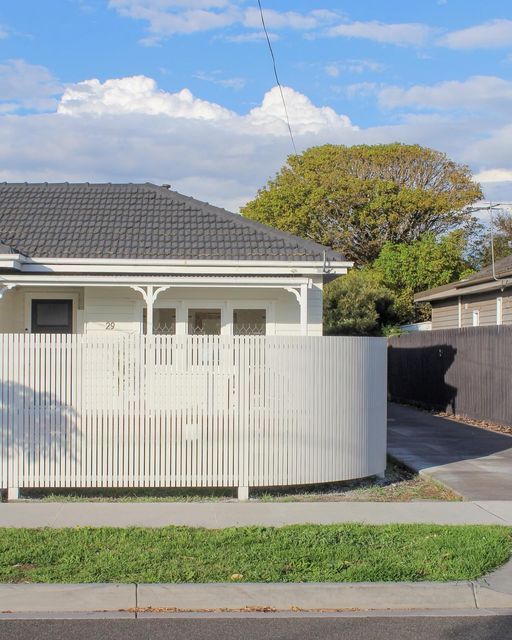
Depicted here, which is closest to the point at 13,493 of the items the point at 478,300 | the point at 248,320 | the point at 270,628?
the point at 270,628

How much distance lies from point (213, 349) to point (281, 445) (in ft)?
4.50

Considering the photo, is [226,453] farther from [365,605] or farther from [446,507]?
[365,605]

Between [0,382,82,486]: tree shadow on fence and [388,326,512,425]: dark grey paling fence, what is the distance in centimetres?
1113

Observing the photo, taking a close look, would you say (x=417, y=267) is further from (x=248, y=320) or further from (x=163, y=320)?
(x=163, y=320)

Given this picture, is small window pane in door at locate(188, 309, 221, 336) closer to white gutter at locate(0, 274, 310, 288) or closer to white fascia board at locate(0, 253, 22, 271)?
white gutter at locate(0, 274, 310, 288)

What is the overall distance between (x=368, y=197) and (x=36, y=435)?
1492 inches

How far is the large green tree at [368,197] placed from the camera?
45906mm

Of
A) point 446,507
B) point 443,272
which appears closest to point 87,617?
point 446,507

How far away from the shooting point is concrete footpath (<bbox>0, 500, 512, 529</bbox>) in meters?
8.82

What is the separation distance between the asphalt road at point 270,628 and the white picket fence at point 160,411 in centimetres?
396

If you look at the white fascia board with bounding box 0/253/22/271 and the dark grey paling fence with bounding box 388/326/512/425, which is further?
the dark grey paling fence with bounding box 388/326/512/425

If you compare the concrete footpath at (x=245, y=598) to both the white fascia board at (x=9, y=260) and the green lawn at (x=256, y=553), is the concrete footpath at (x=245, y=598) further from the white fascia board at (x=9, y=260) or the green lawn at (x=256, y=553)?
the white fascia board at (x=9, y=260)

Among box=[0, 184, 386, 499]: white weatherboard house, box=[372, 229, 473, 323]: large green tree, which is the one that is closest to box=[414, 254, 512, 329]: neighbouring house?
box=[372, 229, 473, 323]: large green tree

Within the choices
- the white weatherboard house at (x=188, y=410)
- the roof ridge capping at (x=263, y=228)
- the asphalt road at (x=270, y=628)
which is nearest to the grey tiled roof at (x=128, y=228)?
the roof ridge capping at (x=263, y=228)
